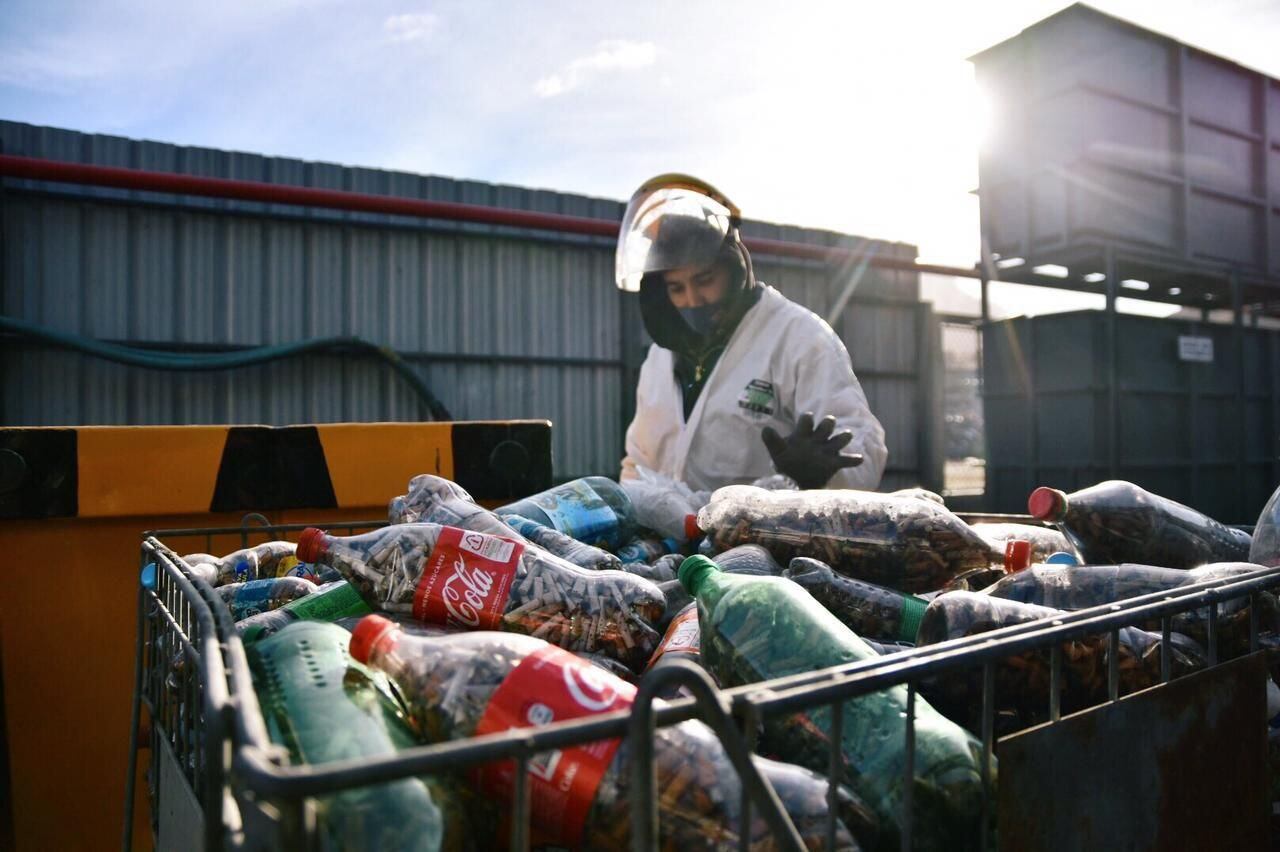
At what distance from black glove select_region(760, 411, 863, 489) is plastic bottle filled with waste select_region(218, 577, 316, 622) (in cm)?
140

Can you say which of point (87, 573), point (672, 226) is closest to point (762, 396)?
point (672, 226)

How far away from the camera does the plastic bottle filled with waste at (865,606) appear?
58.7 inches

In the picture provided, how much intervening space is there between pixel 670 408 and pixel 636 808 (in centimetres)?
307

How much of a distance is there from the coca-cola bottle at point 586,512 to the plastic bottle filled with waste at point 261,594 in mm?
566

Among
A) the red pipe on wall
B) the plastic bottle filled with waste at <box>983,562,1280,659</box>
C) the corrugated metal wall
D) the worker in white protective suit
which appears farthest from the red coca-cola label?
the corrugated metal wall

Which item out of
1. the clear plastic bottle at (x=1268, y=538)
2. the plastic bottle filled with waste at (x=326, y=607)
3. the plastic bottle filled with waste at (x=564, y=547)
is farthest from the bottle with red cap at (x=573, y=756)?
the clear plastic bottle at (x=1268, y=538)

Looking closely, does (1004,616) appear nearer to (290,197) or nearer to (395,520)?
(395,520)

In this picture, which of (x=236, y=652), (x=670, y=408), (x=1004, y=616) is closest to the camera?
(x=236, y=652)

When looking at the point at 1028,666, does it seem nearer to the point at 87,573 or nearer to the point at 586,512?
the point at 586,512

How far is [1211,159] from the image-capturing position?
11.3 m

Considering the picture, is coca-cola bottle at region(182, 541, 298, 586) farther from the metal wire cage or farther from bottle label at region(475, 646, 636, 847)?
bottle label at region(475, 646, 636, 847)

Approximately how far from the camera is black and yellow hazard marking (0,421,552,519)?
7.63ft

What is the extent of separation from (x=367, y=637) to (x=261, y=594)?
77cm

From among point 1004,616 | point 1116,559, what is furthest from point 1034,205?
point 1004,616
